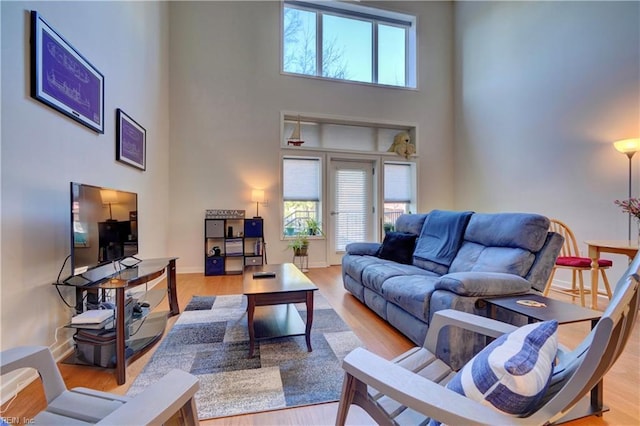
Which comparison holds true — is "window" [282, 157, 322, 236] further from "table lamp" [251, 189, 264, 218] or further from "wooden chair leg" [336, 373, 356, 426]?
"wooden chair leg" [336, 373, 356, 426]

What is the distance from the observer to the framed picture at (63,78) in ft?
5.77

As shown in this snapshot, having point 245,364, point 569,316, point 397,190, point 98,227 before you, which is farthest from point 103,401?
point 397,190

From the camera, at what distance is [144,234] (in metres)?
3.51

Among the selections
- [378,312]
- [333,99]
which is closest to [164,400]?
[378,312]

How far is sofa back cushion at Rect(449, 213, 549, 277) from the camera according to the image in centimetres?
203

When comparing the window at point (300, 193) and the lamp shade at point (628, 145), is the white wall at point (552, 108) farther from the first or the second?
the window at point (300, 193)

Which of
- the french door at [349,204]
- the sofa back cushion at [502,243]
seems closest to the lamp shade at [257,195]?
the french door at [349,204]

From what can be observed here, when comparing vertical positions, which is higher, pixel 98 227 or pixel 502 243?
pixel 98 227

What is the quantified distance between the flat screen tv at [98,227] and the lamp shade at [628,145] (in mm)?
4855

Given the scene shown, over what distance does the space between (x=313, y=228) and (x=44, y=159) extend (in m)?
3.81

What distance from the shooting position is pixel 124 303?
1732 millimetres

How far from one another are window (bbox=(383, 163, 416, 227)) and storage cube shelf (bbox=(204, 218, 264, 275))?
2.48 metres

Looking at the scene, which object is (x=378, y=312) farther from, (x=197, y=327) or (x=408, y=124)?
(x=408, y=124)

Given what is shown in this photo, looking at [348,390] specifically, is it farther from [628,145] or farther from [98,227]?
[628,145]
